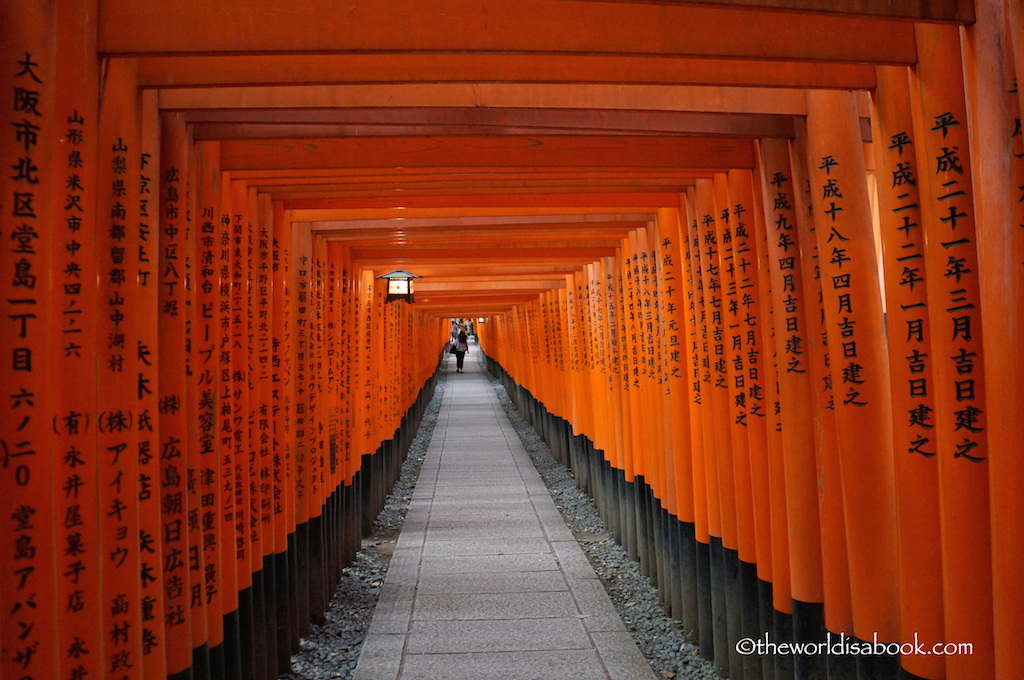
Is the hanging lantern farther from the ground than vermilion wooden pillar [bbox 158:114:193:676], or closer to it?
farther from the ground

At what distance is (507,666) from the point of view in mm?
5023

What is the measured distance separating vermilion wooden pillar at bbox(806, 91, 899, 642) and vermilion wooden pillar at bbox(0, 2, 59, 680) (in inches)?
116

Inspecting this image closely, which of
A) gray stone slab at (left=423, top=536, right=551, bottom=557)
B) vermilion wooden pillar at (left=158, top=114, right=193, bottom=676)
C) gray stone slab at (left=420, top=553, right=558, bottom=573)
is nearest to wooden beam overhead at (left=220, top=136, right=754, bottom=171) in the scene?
vermilion wooden pillar at (left=158, top=114, right=193, bottom=676)

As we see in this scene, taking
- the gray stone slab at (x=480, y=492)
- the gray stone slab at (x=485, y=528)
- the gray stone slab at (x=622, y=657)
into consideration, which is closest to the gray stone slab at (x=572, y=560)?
the gray stone slab at (x=485, y=528)

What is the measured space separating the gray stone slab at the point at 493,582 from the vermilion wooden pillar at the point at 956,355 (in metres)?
4.48

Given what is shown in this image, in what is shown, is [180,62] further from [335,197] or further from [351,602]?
[351,602]

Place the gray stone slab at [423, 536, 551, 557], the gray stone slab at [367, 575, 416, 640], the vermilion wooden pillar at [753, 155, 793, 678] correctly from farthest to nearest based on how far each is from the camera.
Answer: the gray stone slab at [423, 536, 551, 557], the gray stone slab at [367, 575, 416, 640], the vermilion wooden pillar at [753, 155, 793, 678]

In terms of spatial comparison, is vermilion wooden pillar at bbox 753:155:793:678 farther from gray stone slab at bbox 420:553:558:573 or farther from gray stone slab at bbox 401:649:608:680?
gray stone slab at bbox 420:553:558:573

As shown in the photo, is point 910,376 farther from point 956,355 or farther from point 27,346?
point 27,346

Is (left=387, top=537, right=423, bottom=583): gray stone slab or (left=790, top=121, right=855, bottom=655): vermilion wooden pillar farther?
(left=387, top=537, right=423, bottom=583): gray stone slab

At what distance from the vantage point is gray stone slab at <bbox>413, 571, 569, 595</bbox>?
6.59 metres

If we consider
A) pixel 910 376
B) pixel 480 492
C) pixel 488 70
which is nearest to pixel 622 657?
pixel 910 376

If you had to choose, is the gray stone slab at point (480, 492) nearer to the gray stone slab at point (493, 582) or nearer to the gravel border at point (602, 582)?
the gravel border at point (602, 582)

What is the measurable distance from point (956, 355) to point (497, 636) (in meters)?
4.12
